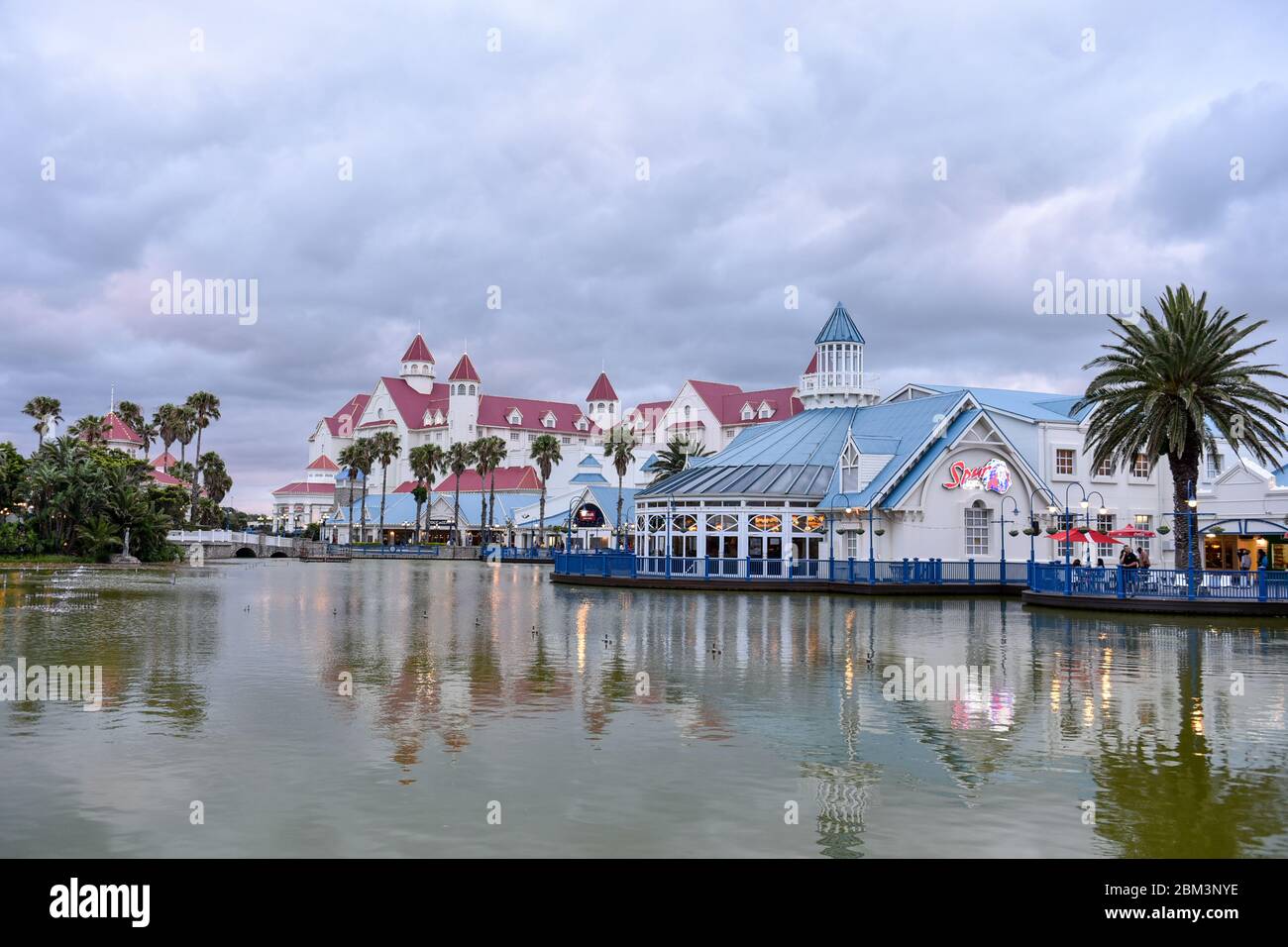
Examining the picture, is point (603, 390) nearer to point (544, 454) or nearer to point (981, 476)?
point (544, 454)

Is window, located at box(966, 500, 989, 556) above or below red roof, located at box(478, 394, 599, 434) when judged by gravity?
below

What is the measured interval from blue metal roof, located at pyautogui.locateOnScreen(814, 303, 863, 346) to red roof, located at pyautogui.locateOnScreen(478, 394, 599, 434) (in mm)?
103388

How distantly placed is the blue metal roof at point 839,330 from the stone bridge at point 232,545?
5005 cm

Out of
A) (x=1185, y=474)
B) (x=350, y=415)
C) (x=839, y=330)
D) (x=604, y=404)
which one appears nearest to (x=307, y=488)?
(x=350, y=415)

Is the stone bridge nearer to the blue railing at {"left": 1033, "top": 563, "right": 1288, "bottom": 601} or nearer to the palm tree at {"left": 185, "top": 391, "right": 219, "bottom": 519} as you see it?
the palm tree at {"left": 185, "top": 391, "right": 219, "bottom": 519}

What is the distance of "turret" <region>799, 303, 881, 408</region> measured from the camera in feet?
200

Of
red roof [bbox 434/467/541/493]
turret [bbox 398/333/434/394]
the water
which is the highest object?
turret [bbox 398/333/434/394]

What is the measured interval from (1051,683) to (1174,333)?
26.2 meters

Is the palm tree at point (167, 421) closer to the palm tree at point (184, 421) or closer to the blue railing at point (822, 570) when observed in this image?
the palm tree at point (184, 421)

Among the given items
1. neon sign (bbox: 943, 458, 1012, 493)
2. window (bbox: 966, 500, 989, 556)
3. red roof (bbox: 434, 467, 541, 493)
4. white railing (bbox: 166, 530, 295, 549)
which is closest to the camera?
neon sign (bbox: 943, 458, 1012, 493)

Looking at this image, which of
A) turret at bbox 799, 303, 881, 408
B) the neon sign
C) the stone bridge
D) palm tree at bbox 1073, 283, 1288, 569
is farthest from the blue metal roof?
the stone bridge

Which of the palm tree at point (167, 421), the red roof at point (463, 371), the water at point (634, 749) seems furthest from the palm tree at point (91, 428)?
the water at point (634, 749)

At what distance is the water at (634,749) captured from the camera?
8828mm
